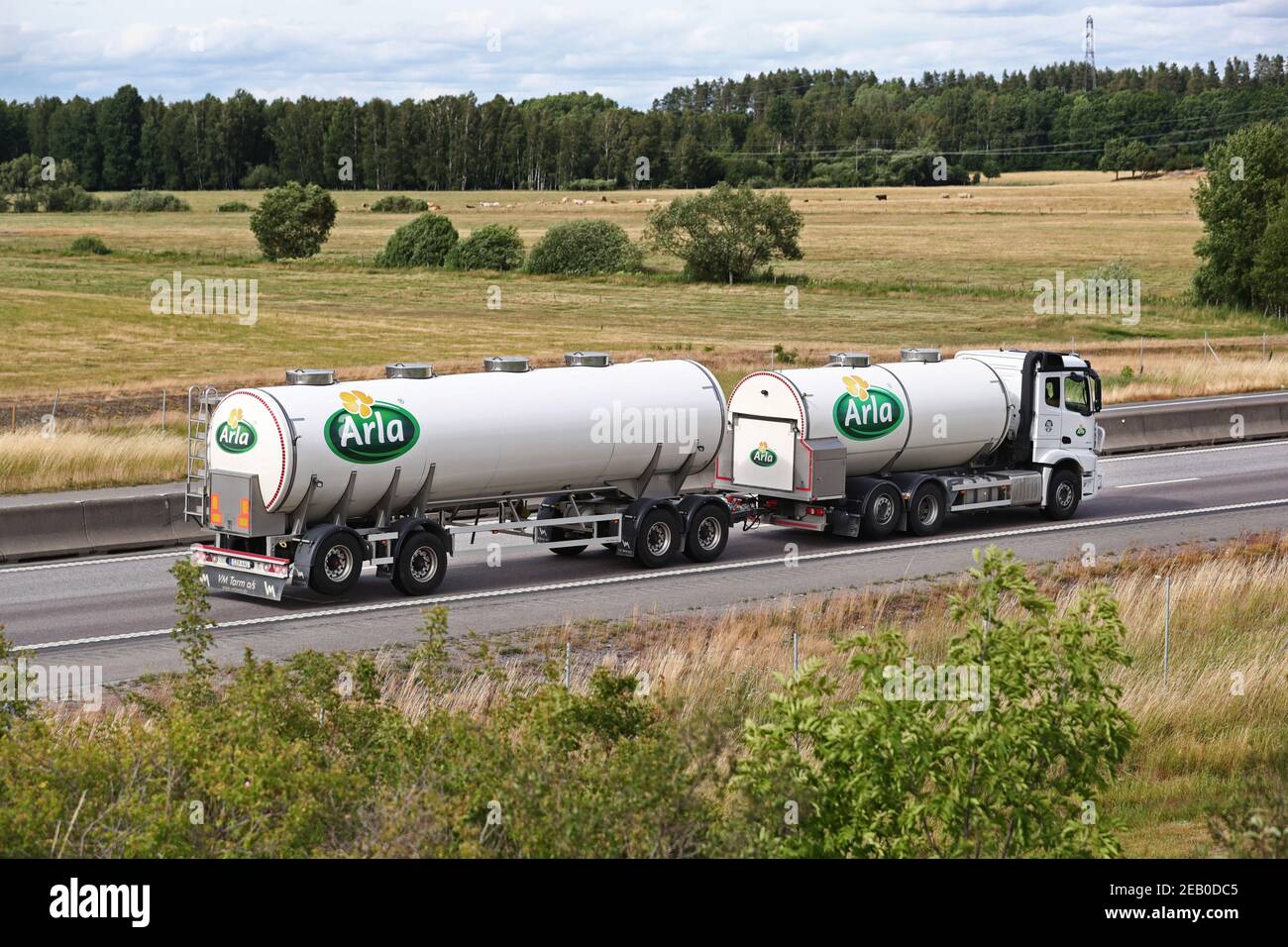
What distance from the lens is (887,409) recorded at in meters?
24.4

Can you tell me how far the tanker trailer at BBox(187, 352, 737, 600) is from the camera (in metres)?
19.5

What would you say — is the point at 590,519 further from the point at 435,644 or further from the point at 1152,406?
the point at 1152,406

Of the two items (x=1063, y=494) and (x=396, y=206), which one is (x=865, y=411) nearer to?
(x=1063, y=494)

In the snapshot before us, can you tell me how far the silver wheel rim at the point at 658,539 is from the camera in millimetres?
22625

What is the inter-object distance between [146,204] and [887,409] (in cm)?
14905

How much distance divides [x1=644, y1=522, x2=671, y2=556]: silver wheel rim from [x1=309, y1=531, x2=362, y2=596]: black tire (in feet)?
14.3

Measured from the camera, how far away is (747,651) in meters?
16.3

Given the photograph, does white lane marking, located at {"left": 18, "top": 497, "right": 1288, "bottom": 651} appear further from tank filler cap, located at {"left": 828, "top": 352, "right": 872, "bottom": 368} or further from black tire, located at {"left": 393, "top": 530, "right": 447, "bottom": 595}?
tank filler cap, located at {"left": 828, "top": 352, "right": 872, "bottom": 368}

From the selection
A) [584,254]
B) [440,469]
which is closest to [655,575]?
[440,469]

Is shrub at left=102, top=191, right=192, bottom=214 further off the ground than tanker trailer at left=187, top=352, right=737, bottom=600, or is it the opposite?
shrub at left=102, top=191, right=192, bottom=214

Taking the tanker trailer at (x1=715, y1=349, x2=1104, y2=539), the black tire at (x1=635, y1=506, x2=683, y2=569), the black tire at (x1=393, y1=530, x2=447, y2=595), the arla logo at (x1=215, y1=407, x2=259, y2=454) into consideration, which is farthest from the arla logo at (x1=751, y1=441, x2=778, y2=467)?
the arla logo at (x1=215, y1=407, x2=259, y2=454)

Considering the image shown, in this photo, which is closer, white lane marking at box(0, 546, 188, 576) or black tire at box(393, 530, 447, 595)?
black tire at box(393, 530, 447, 595)
